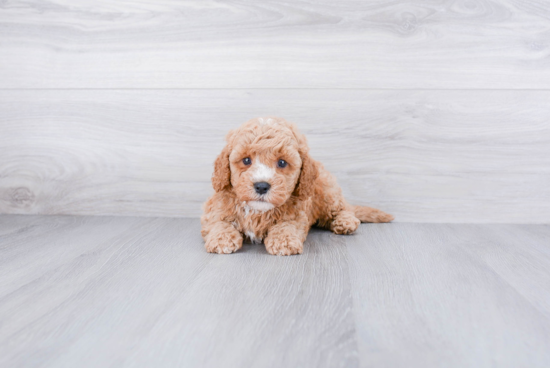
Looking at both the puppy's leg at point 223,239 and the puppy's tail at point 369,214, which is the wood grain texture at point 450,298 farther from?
the puppy's leg at point 223,239

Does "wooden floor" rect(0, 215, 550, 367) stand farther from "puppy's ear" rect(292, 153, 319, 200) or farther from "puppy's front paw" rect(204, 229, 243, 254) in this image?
"puppy's ear" rect(292, 153, 319, 200)

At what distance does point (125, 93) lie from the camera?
185 centimetres

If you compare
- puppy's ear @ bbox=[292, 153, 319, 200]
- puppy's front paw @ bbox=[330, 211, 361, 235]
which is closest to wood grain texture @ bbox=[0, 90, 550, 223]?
puppy's front paw @ bbox=[330, 211, 361, 235]

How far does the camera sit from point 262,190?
124cm

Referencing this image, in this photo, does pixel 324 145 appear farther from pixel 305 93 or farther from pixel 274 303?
pixel 274 303

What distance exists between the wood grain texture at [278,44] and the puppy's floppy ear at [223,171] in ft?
1.87

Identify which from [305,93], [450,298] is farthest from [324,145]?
[450,298]

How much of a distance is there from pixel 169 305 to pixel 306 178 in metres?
0.62

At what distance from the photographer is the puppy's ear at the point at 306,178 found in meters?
1.36

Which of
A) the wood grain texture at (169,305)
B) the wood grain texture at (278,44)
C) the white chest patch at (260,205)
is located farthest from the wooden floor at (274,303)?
the wood grain texture at (278,44)

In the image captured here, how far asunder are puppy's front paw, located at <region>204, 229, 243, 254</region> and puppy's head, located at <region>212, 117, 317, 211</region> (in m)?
0.12

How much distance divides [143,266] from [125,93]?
3.14 ft

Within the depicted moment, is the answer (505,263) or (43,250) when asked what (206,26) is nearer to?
(43,250)

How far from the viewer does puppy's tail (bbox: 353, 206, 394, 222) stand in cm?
173
